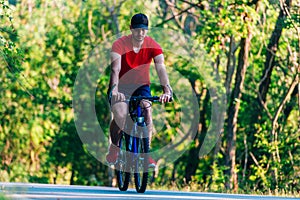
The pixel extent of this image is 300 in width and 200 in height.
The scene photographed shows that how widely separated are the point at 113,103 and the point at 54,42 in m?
23.9

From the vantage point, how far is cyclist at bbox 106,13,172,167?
10789 mm

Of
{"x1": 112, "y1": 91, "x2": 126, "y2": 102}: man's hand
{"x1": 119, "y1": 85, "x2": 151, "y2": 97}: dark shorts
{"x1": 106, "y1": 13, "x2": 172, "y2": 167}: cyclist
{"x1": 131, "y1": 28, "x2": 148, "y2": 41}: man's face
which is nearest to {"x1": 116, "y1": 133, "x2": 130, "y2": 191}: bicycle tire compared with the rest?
{"x1": 106, "y1": 13, "x2": 172, "y2": 167}: cyclist

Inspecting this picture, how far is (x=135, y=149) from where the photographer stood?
11359 mm

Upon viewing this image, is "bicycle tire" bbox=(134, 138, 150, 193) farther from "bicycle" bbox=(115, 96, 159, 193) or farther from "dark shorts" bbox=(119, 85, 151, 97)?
"dark shorts" bbox=(119, 85, 151, 97)

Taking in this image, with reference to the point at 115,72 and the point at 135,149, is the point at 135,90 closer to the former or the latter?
the point at 115,72

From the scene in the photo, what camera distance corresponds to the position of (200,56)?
2591cm

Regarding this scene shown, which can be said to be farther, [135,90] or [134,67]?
[135,90]

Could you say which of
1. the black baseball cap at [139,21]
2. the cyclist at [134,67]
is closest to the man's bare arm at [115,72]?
the cyclist at [134,67]

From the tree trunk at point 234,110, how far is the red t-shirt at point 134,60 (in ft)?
37.3

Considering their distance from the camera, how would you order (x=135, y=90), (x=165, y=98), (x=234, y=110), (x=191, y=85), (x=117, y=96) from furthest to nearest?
(x=191, y=85) < (x=234, y=110) < (x=135, y=90) < (x=165, y=98) < (x=117, y=96)

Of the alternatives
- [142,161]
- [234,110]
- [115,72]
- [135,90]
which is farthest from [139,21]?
[234,110]

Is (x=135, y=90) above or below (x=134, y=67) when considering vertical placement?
below

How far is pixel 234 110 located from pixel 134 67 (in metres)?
12.6

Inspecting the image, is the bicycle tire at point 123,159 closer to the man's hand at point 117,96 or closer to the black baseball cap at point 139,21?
the man's hand at point 117,96
